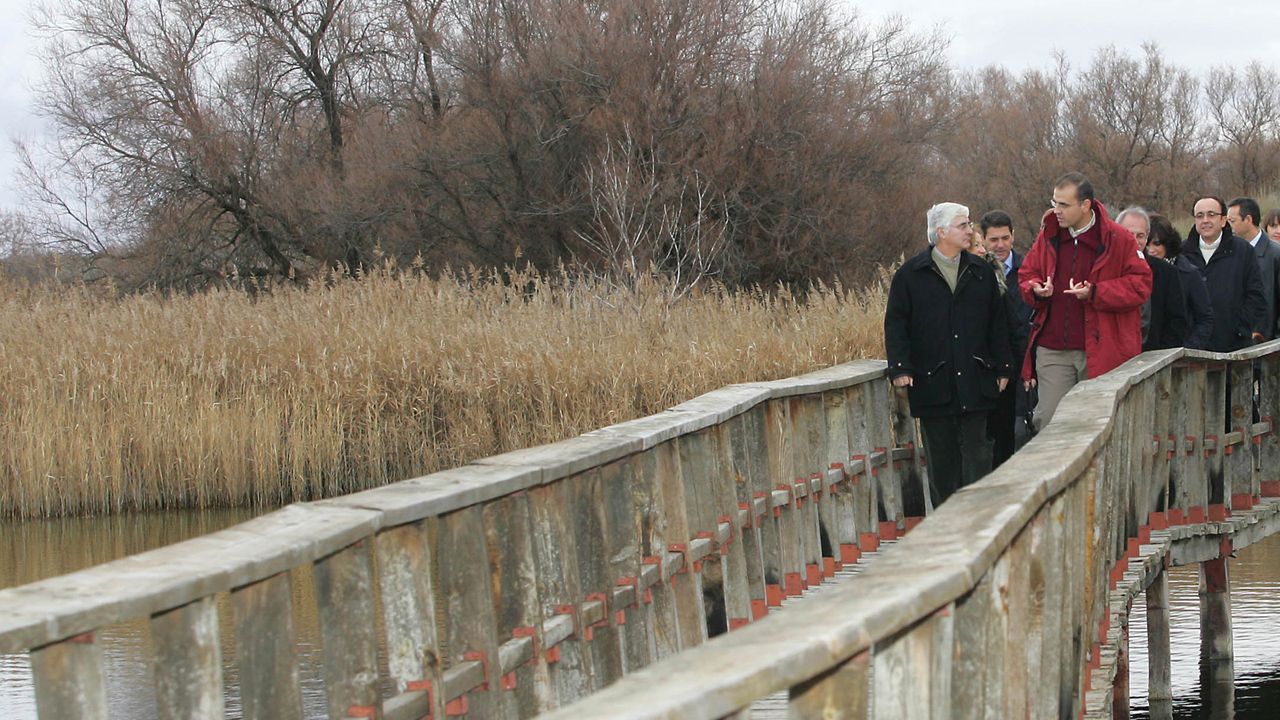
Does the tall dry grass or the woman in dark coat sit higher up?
the woman in dark coat

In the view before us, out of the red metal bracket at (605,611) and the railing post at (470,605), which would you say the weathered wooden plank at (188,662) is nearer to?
the railing post at (470,605)

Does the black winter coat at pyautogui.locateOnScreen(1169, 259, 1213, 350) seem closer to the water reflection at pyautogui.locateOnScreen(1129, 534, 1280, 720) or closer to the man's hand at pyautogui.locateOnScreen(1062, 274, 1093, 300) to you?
the man's hand at pyautogui.locateOnScreen(1062, 274, 1093, 300)

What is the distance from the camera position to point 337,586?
3334 millimetres

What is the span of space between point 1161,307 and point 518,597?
15.7 ft

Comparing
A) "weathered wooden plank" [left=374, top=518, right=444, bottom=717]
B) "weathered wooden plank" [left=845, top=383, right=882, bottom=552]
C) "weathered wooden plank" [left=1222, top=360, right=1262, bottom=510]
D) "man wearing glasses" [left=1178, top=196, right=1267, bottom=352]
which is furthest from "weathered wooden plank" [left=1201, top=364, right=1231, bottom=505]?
"weathered wooden plank" [left=374, top=518, right=444, bottom=717]

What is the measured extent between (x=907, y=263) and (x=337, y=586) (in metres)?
4.21

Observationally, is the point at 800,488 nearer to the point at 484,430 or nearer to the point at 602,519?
the point at 602,519

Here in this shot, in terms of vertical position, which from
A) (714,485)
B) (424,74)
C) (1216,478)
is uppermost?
(424,74)

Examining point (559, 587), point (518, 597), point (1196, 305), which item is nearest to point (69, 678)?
point (518, 597)

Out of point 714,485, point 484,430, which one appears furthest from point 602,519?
point 484,430

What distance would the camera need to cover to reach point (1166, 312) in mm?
7793

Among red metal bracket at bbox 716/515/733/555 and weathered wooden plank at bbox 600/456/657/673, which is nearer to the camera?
weathered wooden plank at bbox 600/456/657/673

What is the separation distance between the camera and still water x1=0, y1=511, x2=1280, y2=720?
8.09m

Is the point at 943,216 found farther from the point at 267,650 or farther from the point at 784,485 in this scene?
the point at 267,650
